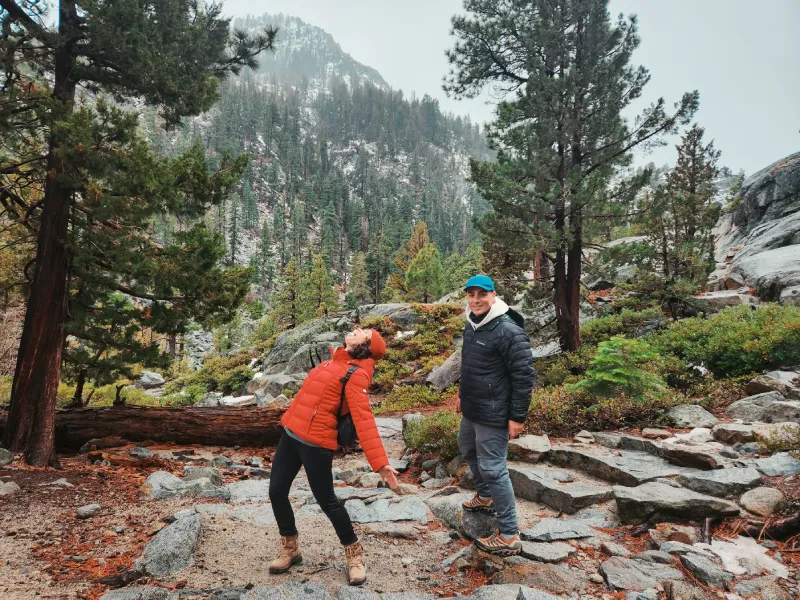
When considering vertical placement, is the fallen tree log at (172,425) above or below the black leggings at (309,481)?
below

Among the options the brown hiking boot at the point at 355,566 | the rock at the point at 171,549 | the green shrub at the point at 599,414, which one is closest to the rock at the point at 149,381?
the rock at the point at 171,549

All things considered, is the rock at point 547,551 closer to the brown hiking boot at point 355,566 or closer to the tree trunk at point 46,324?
the brown hiking boot at point 355,566

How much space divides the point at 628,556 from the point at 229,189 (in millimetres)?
7144

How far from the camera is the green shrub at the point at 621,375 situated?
279 inches

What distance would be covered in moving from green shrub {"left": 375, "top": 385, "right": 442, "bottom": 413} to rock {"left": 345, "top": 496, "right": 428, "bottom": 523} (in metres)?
7.86

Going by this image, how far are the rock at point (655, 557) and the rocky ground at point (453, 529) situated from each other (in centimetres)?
2

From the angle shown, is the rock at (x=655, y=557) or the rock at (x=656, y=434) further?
the rock at (x=656, y=434)

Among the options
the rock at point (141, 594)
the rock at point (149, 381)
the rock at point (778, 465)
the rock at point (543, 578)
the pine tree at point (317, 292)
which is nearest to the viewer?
the rock at point (141, 594)

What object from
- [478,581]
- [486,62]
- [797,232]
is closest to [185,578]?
[478,581]

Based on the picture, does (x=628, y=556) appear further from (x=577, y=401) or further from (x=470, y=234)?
(x=470, y=234)

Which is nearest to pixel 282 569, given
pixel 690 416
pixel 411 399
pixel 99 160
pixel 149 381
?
pixel 99 160

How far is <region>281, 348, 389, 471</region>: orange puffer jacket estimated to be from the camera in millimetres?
3111

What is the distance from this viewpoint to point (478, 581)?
3.30m

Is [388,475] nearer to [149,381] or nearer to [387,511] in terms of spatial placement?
[387,511]
